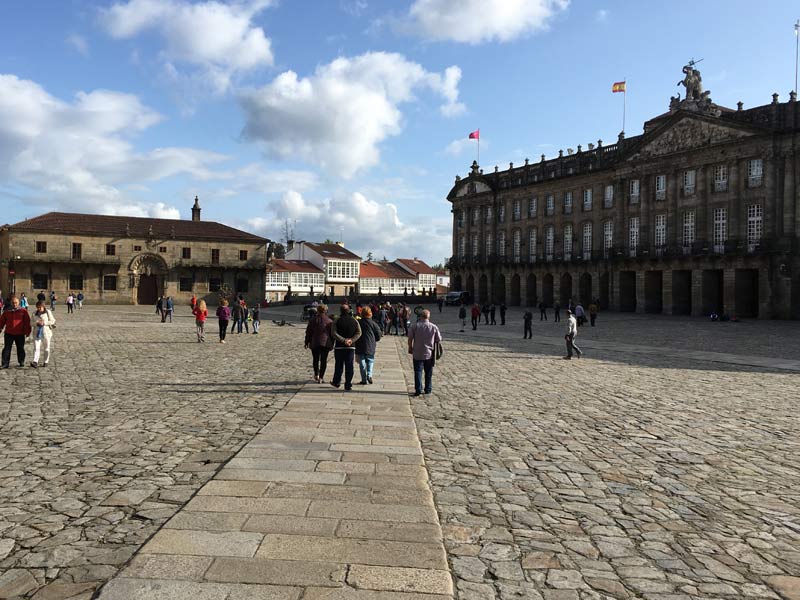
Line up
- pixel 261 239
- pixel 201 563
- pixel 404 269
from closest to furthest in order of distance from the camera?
pixel 201 563
pixel 261 239
pixel 404 269

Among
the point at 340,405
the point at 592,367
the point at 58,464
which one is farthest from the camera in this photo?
the point at 592,367

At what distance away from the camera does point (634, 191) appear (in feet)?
167

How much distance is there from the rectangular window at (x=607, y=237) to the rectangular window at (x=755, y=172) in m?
12.3

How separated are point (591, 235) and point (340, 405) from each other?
4945 cm

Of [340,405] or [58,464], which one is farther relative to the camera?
[340,405]

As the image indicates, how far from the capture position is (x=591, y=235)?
5491 centimetres

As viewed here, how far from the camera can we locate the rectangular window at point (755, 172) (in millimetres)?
41594

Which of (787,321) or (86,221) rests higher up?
(86,221)

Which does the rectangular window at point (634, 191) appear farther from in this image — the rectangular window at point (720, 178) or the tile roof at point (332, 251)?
the tile roof at point (332, 251)

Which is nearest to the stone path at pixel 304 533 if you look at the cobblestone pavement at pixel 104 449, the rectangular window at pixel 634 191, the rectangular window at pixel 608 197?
the cobblestone pavement at pixel 104 449

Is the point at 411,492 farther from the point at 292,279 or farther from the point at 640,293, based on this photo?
the point at 292,279

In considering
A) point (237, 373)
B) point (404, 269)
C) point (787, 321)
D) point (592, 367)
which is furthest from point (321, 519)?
point (404, 269)

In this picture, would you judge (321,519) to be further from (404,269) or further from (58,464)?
(404,269)

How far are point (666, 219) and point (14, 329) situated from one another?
4619cm
